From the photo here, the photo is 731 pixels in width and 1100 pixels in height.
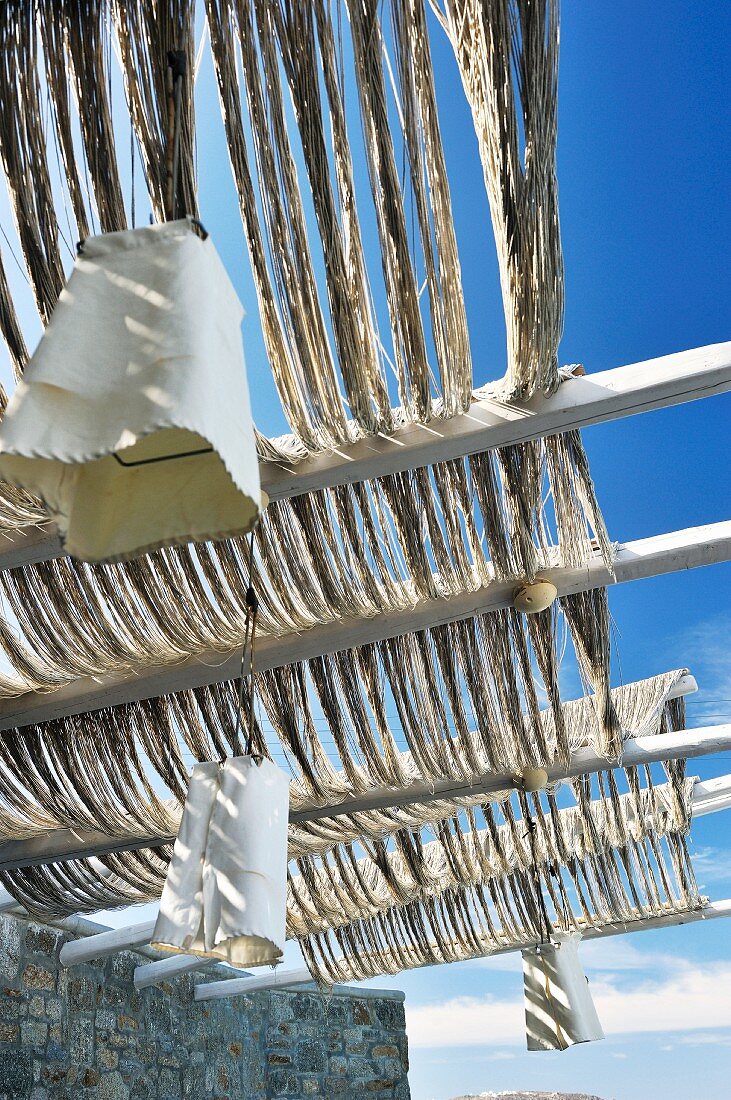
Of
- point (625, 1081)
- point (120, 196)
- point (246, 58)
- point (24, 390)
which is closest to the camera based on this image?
point (24, 390)

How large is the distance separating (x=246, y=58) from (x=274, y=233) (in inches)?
10.9

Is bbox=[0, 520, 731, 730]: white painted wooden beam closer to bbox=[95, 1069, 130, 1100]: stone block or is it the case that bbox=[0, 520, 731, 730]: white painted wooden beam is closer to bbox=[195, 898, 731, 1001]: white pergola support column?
bbox=[95, 1069, 130, 1100]: stone block

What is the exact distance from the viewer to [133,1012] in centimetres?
506

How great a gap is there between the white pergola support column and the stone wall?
0.31 feet

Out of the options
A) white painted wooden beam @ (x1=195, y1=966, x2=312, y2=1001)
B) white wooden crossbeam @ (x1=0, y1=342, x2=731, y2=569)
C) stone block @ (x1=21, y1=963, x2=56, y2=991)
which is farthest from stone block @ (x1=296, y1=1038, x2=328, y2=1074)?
white wooden crossbeam @ (x1=0, y1=342, x2=731, y2=569)

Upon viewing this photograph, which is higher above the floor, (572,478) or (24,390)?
(572,478)

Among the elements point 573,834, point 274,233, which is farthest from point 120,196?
point 573,834

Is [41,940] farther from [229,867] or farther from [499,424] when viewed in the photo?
[499,424]

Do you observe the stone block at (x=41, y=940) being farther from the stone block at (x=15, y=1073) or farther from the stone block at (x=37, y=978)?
the stone block at (x=15, y=1073)

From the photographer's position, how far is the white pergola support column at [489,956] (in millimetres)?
5270

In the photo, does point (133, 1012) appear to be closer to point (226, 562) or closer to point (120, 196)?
point (226, 562)

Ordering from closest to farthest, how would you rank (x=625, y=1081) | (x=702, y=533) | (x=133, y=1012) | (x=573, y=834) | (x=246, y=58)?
(x=246, y=58)
(x=702, y=533)
(x=573, y=834)
(x=133, y=1012)
(x=625, y=1081)

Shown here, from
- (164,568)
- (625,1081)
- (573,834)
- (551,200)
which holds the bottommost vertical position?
(625,1081)

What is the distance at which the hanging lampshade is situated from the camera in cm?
94
